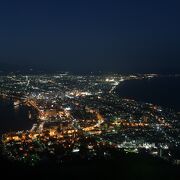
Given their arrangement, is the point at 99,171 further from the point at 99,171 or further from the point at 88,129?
the point at 88,129

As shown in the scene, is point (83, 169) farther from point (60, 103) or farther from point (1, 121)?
point (60, 103)

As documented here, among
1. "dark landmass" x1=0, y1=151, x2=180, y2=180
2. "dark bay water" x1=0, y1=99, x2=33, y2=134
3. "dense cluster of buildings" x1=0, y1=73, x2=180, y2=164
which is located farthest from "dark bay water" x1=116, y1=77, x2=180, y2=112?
"dark landmass" x1=0, y1=151, x2=180, y2=180

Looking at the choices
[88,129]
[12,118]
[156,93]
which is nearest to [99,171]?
[88,129]

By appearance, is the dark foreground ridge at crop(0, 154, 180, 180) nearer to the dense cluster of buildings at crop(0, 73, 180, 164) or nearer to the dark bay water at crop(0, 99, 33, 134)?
the dense cluster of buildings at crop(0, 73, 180, 164)

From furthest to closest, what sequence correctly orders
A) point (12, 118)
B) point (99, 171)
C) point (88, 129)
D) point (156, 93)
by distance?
point (156, 93) → point (12, 118) → point (88, 129) → point (99, 171)

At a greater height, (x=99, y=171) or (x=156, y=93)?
(x=99, y=171)

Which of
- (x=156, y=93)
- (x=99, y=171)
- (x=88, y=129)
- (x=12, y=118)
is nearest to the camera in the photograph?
(x=99, y=171)

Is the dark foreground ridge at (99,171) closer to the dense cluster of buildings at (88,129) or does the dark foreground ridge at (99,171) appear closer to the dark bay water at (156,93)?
the dense cluster of buildings at (88,129)

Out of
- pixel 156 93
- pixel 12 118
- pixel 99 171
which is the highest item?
pixel 99 171
